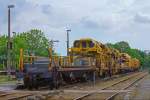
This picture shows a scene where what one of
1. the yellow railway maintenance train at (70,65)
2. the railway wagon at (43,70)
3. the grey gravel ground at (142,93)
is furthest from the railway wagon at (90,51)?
the grey gravel ground at (142,93)

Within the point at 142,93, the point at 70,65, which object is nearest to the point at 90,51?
the point at 70,65

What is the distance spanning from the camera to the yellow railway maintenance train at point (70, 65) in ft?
94.3

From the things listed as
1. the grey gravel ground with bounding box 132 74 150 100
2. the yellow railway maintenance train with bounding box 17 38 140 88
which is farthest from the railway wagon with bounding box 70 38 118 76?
the grey gravel ground with bounding box 132 74 150 100

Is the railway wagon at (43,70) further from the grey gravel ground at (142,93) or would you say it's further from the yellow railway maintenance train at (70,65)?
the grey gravel ground at (142,93)

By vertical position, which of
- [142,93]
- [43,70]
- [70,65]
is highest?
[70,65]

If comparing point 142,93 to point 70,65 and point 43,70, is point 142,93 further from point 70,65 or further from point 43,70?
point 70,65

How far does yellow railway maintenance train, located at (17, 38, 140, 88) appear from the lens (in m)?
28.7

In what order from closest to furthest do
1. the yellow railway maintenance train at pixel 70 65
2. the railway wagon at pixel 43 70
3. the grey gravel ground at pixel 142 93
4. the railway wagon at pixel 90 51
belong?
the grey gravel ground at pixel 142 93 → the railway wagon at pixel 43 70 → the yellow railway maintenance train at pixel 70 65 → the railway wagon at pixel 90 51

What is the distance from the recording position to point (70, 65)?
34.1 metres

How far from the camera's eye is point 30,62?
2961cm

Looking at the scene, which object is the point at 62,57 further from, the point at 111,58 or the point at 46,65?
the point at 111,58

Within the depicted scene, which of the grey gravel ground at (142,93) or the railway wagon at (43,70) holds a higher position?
the railway wagon at (43,70)

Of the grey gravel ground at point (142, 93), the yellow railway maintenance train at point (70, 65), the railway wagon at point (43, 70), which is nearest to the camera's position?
the grey gravel ground at point (142, 93)

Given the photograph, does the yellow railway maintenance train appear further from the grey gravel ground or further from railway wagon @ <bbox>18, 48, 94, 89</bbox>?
the grey gravel ground
